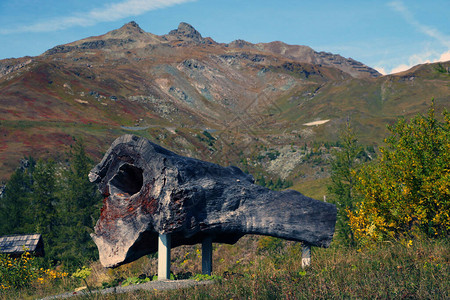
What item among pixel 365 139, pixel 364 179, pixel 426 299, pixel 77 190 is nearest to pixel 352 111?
pixel 365 139

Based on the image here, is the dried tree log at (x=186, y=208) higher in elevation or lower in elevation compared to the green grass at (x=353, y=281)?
higher

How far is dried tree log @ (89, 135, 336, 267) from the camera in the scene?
36.2ft

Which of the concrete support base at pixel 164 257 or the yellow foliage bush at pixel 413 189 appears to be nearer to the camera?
the concrete support base at pixel 164 257

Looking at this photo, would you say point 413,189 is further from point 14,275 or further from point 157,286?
point 14,275

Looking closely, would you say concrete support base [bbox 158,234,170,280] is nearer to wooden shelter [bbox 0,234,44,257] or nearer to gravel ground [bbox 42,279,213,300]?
gravel ground [bbox 42,279,213,300]

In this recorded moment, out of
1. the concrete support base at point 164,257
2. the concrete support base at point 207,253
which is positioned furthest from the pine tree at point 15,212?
the concrete support base at point 164,257

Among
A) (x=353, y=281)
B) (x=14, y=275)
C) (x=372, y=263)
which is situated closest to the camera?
(x=353, y=281)

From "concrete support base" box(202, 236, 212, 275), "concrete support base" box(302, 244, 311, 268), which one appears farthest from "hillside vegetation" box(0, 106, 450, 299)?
"concrete support base" box(202, 236, 212, 275)

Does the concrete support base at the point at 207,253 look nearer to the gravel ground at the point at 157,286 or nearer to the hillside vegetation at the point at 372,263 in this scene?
the hillside vegetation at the point at 372,263

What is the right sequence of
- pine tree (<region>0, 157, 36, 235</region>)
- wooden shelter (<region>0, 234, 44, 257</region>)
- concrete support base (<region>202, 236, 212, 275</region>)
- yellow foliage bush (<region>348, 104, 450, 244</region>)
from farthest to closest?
pine tree (<region>0, 157, 36, 235</region>), wooden shelter (<region>0, 234, 44, 257</region>), yellow foliage bush (<region>348, 104, 450, 244</region>), concrete support base (<region>202, 236, 212, 275</region>)

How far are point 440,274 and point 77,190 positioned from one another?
42754mm

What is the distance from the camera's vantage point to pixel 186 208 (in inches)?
430

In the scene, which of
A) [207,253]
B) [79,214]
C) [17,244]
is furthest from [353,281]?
[79,214]

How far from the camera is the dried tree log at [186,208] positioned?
11039 millimetres
